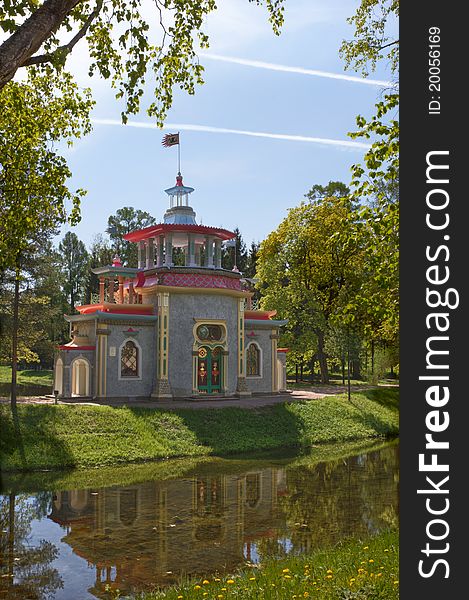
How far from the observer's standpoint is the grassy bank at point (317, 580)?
707 centimetres

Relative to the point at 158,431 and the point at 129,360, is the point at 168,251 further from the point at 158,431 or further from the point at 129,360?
the point at 158,431

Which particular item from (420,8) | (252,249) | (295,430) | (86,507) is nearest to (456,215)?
(420,8)

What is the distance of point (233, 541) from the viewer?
12.1m

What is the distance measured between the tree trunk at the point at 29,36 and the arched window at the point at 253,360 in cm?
→ 2591

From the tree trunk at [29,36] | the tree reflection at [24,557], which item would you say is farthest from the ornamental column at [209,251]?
the tree trunk at [29,36]

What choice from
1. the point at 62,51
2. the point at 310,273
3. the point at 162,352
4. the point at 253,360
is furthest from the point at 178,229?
the point at 62,51

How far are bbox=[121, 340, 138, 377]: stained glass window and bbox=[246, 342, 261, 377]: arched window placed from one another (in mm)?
6555

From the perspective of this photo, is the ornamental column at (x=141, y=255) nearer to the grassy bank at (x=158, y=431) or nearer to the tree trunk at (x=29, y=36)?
the grassy bank at (x=158, y=431)

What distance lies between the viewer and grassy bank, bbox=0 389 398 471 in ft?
65.0

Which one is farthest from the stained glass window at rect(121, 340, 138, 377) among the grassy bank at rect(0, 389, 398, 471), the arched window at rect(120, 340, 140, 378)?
the grassy bank at rect(0, 389, 398, 471)

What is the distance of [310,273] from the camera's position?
42.2 meters

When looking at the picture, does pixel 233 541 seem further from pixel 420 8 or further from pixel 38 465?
pixel 420 8

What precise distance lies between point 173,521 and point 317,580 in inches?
247

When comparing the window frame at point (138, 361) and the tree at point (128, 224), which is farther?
the tree at point (128, 224)
